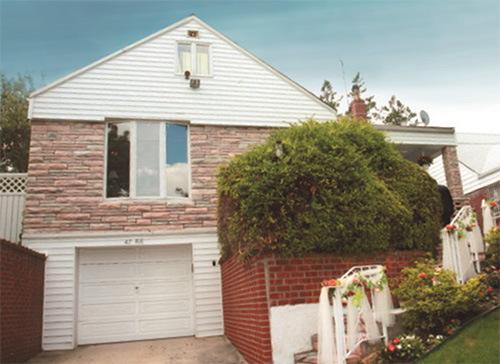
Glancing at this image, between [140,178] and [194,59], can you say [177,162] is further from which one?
[194,59]

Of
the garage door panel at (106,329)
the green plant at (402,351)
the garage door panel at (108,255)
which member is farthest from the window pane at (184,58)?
the green plant at (402,351)

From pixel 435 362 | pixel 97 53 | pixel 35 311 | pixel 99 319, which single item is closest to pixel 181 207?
pixel 99 319

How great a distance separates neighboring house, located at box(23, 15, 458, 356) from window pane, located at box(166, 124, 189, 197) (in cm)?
2

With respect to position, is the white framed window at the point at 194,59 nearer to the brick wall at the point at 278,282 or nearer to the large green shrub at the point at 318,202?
the large green shrub at the point at 318,202

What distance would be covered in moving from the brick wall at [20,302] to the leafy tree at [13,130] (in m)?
9.60

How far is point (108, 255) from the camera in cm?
939

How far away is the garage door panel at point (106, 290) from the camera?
9078 millimetres

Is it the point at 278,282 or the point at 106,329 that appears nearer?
the point at 278,282

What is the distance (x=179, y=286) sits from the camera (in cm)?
947

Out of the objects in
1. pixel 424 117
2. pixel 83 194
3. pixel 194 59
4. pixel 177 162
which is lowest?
pixel 83 194

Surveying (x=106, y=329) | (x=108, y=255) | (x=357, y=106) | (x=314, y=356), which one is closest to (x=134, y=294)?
(x=106, y=329)

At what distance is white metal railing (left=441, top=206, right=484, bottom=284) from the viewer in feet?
21.6

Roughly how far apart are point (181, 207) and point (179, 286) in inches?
69.1

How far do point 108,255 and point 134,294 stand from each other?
104 cm
